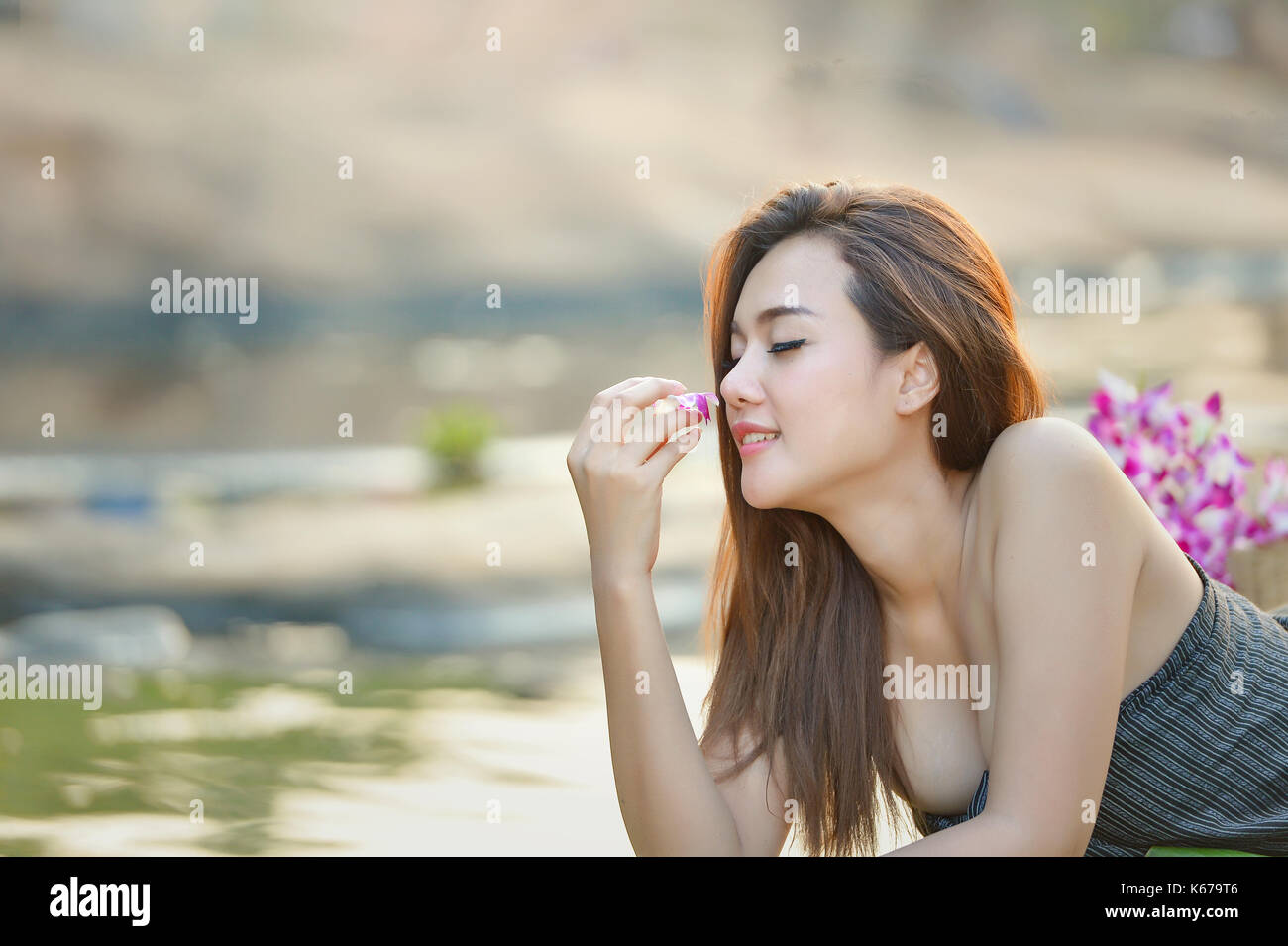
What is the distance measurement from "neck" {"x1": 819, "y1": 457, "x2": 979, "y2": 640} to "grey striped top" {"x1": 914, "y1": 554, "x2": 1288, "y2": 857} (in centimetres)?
27

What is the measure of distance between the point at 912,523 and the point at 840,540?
15cm

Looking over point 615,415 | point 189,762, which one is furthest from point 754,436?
point 189,762

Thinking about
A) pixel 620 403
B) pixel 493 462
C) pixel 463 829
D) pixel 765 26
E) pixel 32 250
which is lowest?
pixel 463 829

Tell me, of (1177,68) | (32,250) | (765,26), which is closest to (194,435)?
(32,250)

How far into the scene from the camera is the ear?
1.46 m

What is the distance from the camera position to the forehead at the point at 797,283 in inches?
57.0

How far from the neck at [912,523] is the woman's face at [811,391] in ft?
0.15

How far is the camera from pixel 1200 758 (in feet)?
4.84

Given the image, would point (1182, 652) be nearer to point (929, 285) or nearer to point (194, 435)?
point (929, 285)

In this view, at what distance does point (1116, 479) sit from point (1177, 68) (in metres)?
5.91

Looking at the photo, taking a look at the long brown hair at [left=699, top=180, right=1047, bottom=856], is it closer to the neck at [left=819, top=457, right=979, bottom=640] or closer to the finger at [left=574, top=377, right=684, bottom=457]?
the neck at [left=819, top=457, right=979, bottom=640]

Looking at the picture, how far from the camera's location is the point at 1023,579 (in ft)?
4.24

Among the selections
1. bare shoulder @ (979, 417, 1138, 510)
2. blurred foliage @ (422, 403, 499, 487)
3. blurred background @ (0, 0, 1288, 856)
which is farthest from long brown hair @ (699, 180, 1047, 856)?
blurred foliage @ (422, 403, 499, 487)

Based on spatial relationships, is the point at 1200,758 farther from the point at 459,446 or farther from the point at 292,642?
the point at 459,446
